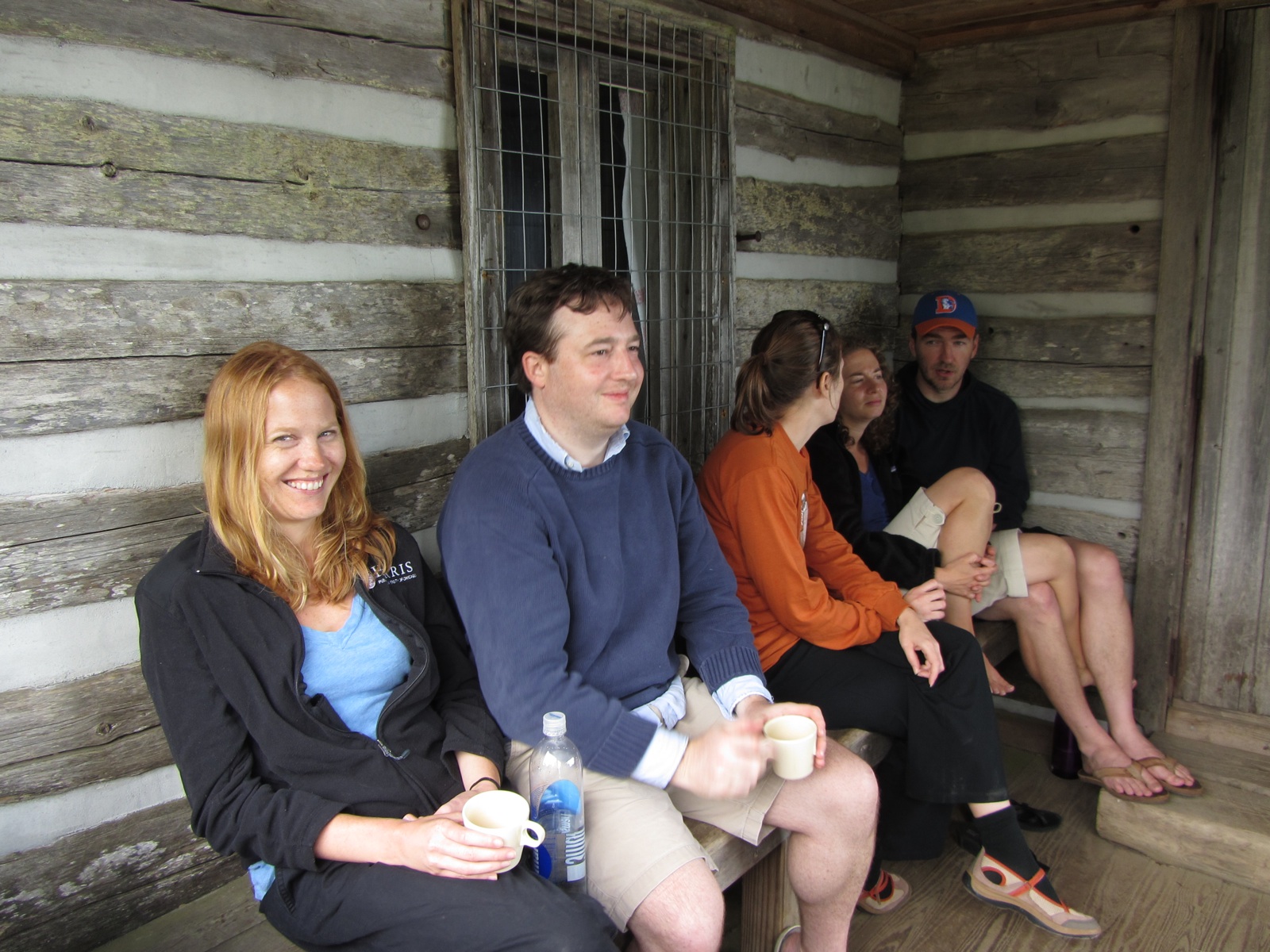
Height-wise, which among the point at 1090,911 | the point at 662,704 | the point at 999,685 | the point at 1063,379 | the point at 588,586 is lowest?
the point at 1090,911

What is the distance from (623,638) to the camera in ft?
7.05

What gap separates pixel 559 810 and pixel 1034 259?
302 cm

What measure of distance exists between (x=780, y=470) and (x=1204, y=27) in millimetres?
2324

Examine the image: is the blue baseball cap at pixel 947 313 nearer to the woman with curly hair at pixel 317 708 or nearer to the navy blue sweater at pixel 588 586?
the navy blue sweater at pixel 588 586

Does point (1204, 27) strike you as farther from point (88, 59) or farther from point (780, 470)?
point (88, 59)

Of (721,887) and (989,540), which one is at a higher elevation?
(989,540)

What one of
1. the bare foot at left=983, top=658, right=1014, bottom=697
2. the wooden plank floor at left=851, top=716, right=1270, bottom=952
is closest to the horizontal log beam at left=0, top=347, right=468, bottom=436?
the wooden plank floor at left=851, top=716, right=1270, bottom=952

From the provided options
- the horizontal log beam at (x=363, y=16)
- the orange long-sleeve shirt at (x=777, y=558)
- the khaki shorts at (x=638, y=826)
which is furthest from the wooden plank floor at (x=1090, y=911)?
the horizontal log beam at (x=363, y=16)

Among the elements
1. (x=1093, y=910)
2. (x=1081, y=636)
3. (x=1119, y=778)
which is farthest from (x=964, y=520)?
(x=1093, y=910)

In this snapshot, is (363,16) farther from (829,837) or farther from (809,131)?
(829,837)

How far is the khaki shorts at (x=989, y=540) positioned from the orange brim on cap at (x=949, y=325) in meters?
0.76

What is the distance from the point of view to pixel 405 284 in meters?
2.32

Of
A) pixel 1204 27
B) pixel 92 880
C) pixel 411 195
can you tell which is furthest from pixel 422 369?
pixel 1204 27

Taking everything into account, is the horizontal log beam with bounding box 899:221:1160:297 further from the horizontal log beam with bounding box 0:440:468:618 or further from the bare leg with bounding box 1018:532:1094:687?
the horizontal log beam with bounding box 0:440:468:618
